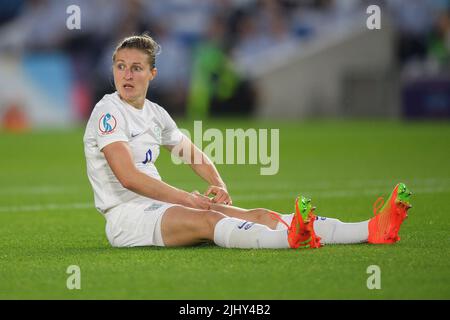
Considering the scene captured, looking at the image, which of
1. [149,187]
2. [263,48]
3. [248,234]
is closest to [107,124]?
[149,187]

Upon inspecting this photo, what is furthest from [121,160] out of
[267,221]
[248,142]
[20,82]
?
[20,82]

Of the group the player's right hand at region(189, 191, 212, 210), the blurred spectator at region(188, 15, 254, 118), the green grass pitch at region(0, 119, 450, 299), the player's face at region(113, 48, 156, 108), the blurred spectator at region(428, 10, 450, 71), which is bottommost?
the green grass pitch at region(0, 119, 450, 299)

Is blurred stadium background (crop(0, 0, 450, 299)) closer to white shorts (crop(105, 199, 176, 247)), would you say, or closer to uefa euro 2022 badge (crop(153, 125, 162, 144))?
uefa euro 2022 badge (crop(153, 125, 162, 144))

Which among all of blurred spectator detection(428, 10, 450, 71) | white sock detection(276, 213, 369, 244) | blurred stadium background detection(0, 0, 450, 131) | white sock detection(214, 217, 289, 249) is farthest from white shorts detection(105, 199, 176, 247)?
blurred spectator detection(428, 10, 450, 71)

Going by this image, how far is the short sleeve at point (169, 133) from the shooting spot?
671cm

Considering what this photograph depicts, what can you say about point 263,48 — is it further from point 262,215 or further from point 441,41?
point 262,215

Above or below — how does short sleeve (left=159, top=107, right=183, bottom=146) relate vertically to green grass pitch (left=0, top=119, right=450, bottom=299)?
above

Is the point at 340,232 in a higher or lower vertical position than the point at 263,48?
lower

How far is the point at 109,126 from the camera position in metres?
6.11

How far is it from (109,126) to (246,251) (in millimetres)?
1175

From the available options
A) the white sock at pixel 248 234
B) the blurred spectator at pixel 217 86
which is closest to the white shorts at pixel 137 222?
the white sock at pixel 248 234

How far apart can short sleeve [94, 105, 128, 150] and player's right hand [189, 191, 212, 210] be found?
2.04 feet

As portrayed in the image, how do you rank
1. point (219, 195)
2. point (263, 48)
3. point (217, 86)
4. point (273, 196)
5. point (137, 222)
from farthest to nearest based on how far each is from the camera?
point (263, 48), point (217, 86), point (273, 196), point (137, 222), point (219, 195)

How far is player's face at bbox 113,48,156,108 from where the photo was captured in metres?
6.26
